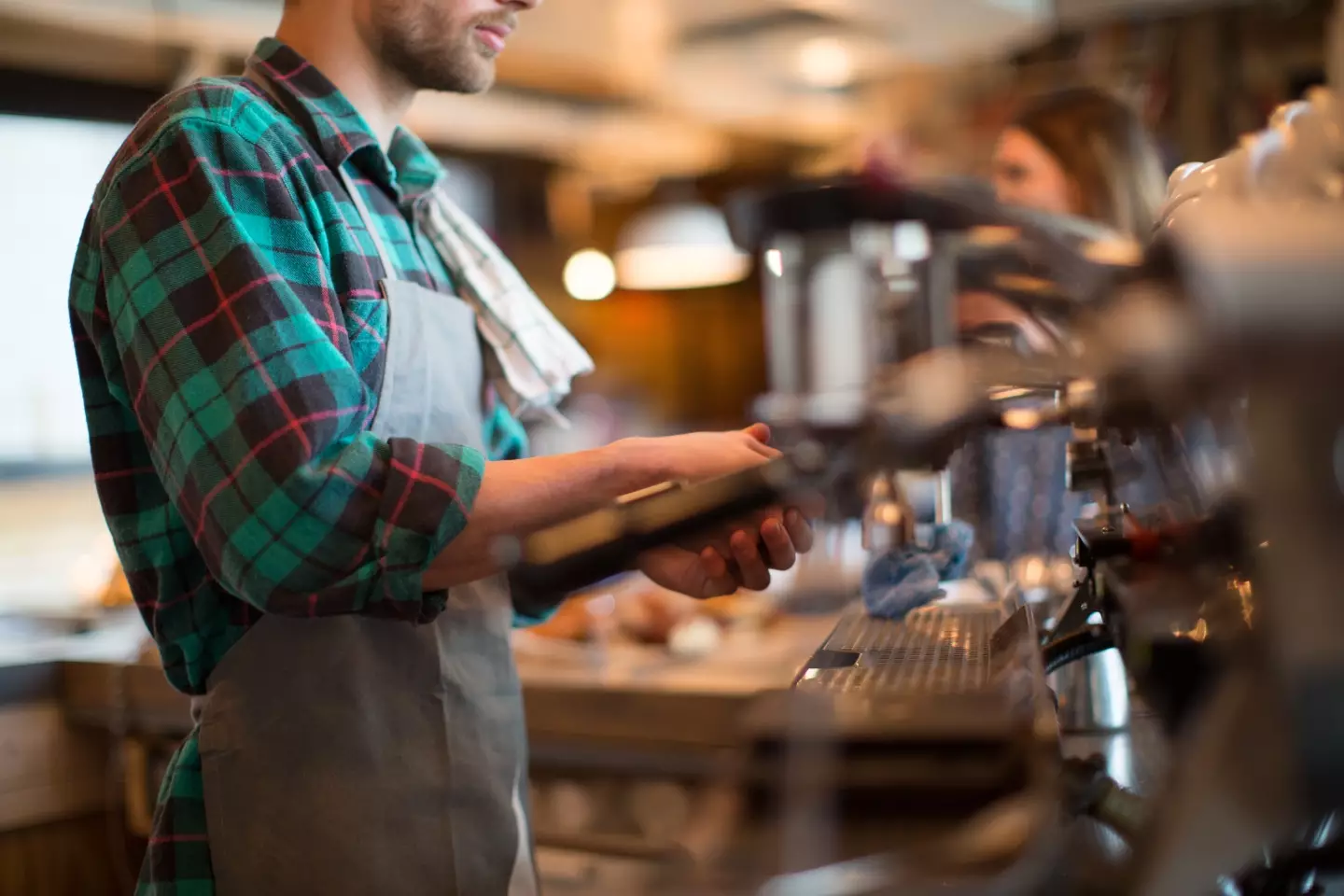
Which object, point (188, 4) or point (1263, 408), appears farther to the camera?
point (188, 4)

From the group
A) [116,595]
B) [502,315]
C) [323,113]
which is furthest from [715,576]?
[116,595]

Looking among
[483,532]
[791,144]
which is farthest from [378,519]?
[791,144]

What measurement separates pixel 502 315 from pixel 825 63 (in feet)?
13.2

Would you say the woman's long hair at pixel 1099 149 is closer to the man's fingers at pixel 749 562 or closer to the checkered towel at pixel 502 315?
the checkered towel at pixel 502 315

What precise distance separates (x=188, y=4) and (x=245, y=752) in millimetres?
3168

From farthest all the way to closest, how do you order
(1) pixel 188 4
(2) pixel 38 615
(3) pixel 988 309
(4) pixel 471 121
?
(4) pixel 471 121, (1) pixel 188 4, (2) pixel 38 615, (3) pixel 988 309

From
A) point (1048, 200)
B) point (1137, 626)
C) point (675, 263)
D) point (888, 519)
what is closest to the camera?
point (1137, 626)

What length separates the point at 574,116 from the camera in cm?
532

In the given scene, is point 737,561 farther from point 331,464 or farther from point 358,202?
point 358,202

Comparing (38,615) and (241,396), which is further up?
(241,396)

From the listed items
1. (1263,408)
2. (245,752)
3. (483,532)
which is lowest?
(245,752)

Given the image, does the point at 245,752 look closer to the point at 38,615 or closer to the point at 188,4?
the point at 38,615

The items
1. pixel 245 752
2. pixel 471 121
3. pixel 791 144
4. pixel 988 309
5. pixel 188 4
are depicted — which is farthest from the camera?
pixel 791 144

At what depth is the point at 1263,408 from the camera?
489 millimetres
